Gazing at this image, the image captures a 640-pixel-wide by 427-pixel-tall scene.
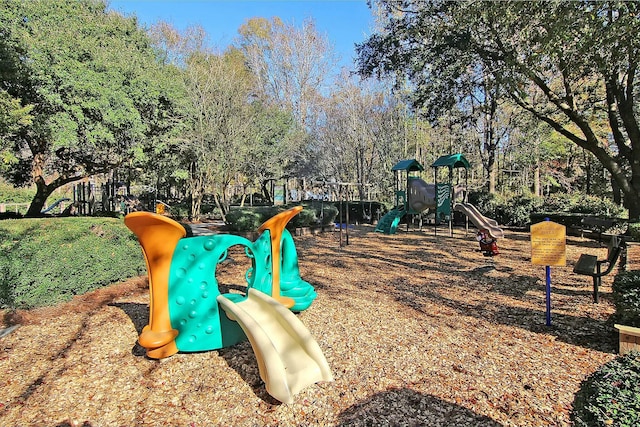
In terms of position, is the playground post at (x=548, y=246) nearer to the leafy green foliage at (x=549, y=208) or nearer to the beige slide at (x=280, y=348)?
the beige slide at (x=280, y=348)

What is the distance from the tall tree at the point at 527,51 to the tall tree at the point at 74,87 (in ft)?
23.9

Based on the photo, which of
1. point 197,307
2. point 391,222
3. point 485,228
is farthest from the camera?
point 391,222

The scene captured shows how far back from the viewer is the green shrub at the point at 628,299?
3.53 m

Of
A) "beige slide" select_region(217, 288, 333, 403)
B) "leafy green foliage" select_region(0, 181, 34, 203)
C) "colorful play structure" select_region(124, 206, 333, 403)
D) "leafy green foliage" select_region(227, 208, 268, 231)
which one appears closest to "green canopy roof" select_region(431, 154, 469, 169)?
"leafy green foliage" select_region(227, 208, 268, 231)

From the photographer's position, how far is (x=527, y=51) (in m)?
8.41

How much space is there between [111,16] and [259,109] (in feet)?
28.3

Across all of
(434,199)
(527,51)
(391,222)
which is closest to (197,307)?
(527,51)

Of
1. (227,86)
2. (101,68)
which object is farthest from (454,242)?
(101,68)

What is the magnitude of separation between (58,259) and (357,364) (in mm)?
4412

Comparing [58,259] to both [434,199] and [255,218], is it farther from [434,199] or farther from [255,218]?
[434,199]

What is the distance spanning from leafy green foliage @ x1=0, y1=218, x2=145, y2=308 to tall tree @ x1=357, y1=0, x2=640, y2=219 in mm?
8327

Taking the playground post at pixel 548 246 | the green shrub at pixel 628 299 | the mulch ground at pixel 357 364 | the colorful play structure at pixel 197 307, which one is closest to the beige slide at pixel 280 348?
the colorful play structure at pixel 197 307

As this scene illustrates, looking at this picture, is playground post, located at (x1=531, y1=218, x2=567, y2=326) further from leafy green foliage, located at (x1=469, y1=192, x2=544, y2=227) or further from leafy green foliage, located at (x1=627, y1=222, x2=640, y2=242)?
leafy green foliage, located at (x1=469, y1=192, x2=544, y2=227)

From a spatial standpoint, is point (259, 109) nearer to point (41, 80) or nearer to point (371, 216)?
point (371, 216)
